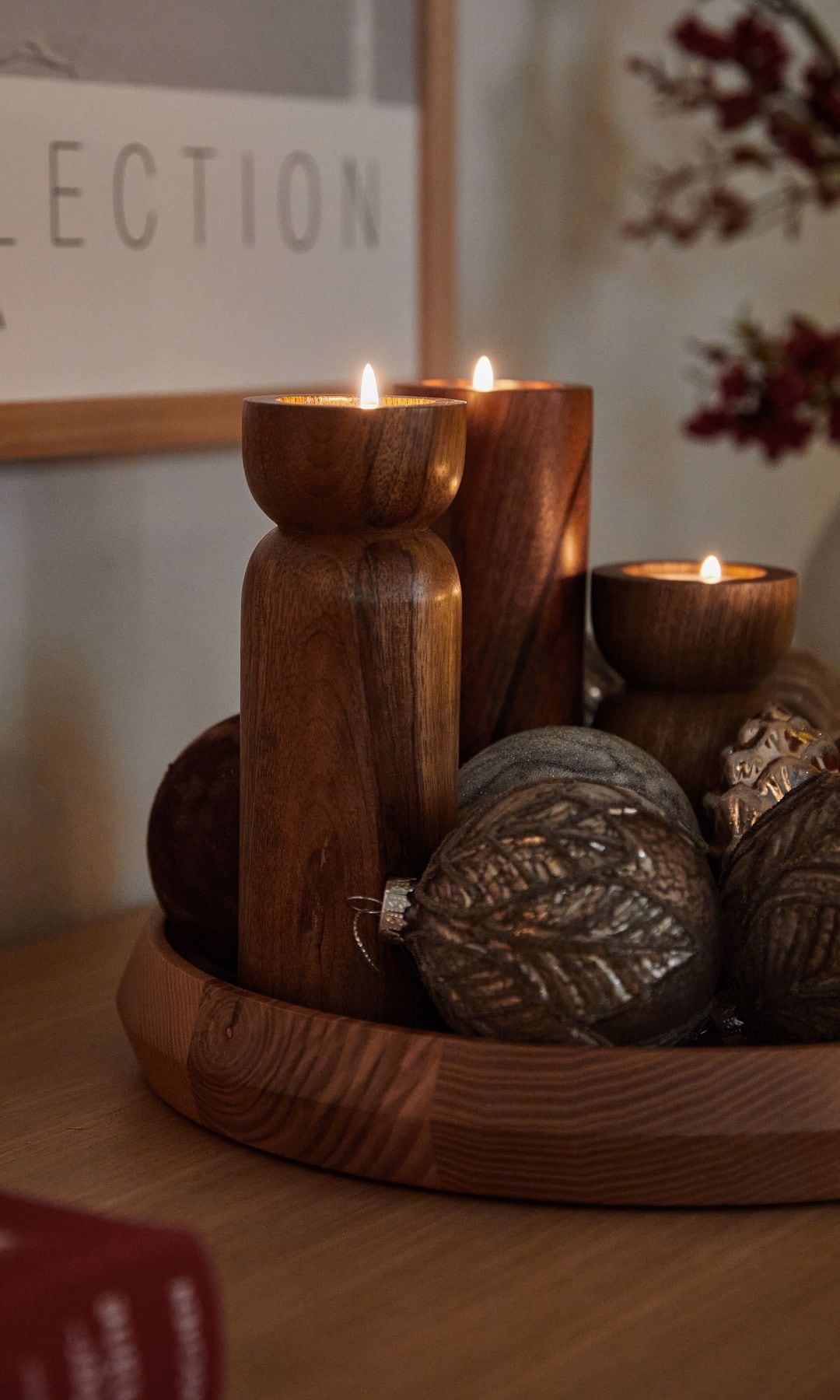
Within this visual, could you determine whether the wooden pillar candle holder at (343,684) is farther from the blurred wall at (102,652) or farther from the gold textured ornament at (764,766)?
the blurred wall at (102,652)

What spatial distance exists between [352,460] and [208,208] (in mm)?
357

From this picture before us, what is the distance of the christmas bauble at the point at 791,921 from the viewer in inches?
19.3

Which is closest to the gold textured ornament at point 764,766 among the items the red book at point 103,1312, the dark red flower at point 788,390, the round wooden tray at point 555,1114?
the round wooden tray at point 555,1114

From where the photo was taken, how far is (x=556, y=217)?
3.32 feet

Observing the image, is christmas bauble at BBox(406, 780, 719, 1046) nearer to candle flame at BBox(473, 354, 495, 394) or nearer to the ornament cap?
the ornament cap

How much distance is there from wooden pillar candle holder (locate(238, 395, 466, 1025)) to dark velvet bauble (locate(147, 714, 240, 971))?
0.06 m

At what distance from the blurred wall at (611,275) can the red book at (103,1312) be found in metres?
0.71

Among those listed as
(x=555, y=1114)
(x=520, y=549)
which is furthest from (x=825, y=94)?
(x=555, y=1114)

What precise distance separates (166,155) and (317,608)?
361 millimetres

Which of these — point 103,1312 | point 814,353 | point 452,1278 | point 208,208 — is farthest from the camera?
point 814,353

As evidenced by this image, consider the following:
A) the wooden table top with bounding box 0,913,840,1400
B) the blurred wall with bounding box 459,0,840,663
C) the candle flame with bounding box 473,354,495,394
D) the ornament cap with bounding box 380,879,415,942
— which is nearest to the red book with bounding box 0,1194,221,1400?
the wooden table top with bounding box 0,913,840,1400

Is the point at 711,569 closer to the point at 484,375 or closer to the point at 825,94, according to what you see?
the point at 484,375

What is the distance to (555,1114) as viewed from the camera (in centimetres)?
47

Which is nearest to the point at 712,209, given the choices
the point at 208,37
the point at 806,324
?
the point at 806,324
